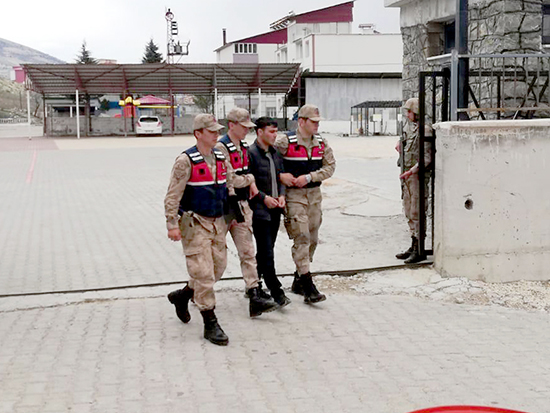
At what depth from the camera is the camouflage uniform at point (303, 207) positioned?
6801 mm

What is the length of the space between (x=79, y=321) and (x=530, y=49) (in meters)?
6.26

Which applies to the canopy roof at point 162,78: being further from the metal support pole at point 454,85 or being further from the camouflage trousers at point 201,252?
the camouflage trousers at point 201,252

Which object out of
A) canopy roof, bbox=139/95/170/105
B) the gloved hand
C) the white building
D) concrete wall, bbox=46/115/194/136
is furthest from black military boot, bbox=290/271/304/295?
canopy roof, bbox=139/95/170/105

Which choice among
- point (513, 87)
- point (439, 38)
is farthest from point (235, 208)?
point (439, 38)

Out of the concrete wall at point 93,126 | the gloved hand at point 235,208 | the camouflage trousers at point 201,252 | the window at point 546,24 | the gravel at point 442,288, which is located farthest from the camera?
the concrete wall at point 93,126

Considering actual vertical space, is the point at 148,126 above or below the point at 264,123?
above

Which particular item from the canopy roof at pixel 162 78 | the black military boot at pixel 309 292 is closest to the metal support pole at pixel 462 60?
the black military boot at pixel 309 292

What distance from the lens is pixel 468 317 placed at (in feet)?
21.3

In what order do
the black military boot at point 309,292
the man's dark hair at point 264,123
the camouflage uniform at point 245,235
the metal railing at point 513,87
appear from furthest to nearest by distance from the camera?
Result: 1. the metal railing at point 513,87
2. the black military boot at point 309,292
3. the man's dark hair at point 264,123
4. the camouflage uniform at point 245,235

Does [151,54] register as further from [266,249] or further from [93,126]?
[266,249]

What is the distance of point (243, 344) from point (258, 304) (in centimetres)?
59

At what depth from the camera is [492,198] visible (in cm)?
752

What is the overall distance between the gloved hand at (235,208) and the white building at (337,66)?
40.1m

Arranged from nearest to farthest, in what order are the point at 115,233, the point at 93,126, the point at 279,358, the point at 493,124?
1. the point at 279,358
2. the point at 493,124
3. the point at 115,233
4. the point at 93,126
